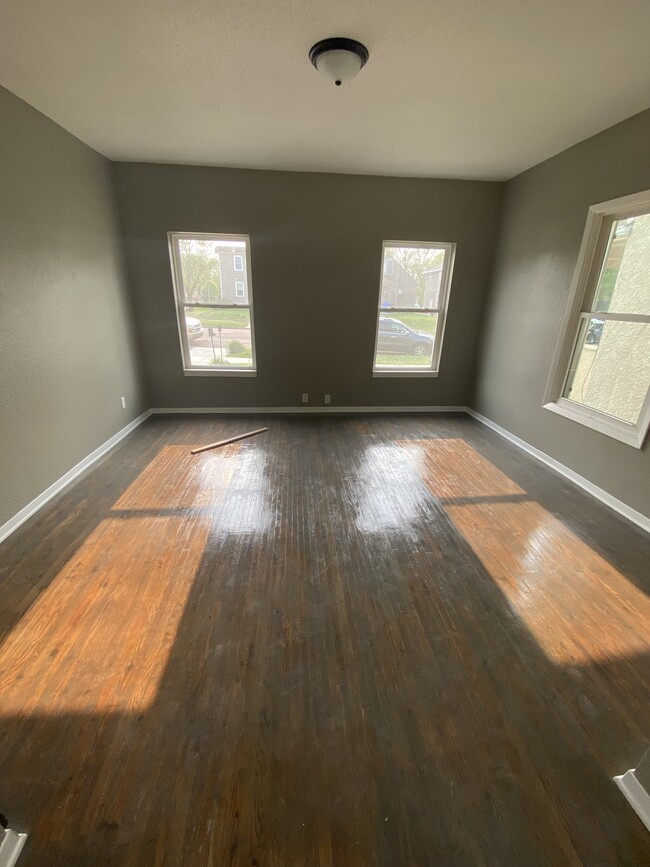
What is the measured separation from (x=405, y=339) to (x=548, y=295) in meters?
1.67

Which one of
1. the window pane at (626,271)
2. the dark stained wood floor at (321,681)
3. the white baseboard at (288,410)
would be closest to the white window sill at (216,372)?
the white baseboard at (288,410)

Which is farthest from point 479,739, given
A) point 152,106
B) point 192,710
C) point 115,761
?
point 152,106

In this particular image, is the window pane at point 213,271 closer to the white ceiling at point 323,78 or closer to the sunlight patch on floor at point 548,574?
the white ceiling at point 323,78

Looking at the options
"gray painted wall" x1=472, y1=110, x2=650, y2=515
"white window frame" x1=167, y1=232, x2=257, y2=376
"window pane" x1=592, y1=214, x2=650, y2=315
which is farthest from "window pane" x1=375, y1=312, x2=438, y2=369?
"window pane" x1=592, y1=214, x2=650, y2=315

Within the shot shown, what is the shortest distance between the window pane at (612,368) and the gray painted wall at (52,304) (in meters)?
4.43

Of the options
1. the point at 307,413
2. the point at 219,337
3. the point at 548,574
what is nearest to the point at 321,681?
the point at 548,574

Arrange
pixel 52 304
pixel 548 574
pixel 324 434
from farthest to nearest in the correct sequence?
pixel 324 434
pixel 52 304
pixel 548 574

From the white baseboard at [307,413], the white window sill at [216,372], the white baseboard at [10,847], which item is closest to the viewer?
the white baseboard at [10,847]

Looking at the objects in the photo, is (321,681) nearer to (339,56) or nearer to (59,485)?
(59,485)

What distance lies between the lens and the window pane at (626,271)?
273 centimetres

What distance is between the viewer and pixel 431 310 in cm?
469

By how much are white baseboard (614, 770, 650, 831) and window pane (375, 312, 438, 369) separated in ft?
13.7

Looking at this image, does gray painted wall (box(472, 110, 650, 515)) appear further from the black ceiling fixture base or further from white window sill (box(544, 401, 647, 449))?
the black ceiling fixture base

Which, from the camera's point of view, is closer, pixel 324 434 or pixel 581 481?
pixel 581 481
